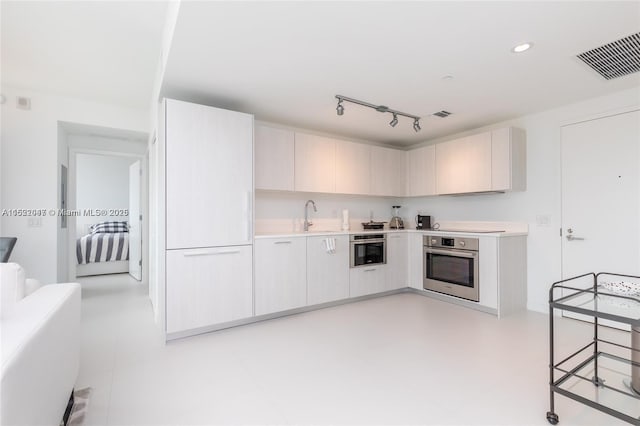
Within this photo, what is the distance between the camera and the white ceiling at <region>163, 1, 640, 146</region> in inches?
75.1

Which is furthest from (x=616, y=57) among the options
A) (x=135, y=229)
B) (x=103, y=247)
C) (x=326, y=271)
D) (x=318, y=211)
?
(x=103, y=247)

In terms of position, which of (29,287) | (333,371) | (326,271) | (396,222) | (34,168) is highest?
(34,168)

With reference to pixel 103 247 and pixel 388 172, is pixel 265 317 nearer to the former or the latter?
pixel 388 172

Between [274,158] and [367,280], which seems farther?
[367,280]

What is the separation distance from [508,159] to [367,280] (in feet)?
7.51

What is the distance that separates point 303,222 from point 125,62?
8.93 ft

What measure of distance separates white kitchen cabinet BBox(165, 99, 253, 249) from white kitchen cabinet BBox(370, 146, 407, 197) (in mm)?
2136

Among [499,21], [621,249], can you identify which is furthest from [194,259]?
[621,249]

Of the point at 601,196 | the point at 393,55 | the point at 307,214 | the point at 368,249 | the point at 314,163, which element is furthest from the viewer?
the point at 307,214

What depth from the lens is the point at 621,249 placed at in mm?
3139

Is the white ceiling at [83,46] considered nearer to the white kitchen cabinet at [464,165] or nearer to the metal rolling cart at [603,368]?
the metal rolling cart at [603,368]

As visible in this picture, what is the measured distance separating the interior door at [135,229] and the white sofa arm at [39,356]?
12.5 ft

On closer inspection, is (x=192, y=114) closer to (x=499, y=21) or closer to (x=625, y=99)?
(x=499, y=21)

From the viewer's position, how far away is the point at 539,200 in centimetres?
376
